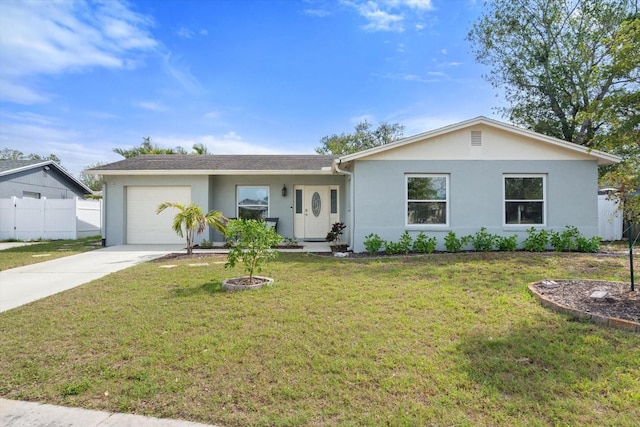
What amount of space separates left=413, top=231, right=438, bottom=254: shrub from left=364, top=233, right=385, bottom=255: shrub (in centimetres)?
96

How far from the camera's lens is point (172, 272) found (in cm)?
743

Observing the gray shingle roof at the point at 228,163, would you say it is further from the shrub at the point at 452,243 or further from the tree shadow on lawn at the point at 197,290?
the tree shadow on lawn at the point at 197,290

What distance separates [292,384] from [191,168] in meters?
11.0

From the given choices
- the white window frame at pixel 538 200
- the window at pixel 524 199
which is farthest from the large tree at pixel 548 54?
the window at pixel 524 199

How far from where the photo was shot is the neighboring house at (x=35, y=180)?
59.4 ft

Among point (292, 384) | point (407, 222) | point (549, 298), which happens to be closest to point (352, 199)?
point (407, 222)

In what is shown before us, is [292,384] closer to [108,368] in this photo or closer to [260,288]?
[108,368]

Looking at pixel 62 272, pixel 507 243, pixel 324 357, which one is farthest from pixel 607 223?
pixel 62 272

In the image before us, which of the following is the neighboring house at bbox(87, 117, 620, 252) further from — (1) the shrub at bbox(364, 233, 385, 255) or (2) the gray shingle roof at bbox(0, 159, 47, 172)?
(2) the gray shingle roof at bbox(0, 159, 47, 172)

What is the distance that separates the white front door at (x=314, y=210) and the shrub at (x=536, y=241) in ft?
21.6

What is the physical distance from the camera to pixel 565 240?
980 cm

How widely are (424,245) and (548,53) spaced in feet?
47.0

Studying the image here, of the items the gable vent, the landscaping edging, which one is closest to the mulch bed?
the landscaping edging

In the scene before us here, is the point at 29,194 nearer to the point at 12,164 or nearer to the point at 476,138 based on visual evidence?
the point at 12,164
